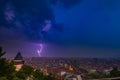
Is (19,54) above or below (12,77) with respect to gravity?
above

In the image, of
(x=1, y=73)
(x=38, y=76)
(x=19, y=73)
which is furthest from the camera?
(x=38, y=76)

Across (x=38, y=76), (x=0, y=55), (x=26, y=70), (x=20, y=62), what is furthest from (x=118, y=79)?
(x=38, y=76)

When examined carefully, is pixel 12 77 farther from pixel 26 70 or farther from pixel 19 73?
pixel 26 70

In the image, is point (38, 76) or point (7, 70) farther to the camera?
point (38, 76)

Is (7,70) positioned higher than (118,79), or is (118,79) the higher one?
(7,70)

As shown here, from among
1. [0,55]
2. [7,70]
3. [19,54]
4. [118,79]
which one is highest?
[19,54]

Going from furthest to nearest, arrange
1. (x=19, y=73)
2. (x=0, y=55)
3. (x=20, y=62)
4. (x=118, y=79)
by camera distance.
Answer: (x=20, y=62)
(x=19, y=73)
(x=0, y=55)
(x=118, y=79)

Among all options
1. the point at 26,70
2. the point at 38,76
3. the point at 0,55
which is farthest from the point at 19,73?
the point at 38,76

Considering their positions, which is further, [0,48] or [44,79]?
[44,79]

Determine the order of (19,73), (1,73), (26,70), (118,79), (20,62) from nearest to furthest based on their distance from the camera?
(118,79), (1,73), (19,73), (26,70), (20,62)

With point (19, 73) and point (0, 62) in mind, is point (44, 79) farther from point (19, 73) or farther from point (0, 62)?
point (0, 62)
